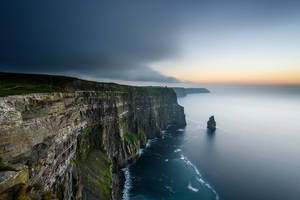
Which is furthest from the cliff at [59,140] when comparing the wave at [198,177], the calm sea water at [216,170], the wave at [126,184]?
the wave at [198,177]

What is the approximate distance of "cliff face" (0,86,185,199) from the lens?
1207 cm

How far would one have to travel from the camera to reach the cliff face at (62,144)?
12070 mm

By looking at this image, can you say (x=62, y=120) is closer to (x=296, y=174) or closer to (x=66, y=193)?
(x=66, y=193)

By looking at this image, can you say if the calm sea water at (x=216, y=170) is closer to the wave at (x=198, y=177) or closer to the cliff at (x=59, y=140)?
the wave at (x=198, y=177)

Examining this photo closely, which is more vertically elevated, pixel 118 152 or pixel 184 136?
pixel 118 152

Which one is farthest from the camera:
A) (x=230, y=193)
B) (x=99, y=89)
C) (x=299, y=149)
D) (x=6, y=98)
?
(x=299, y=149)

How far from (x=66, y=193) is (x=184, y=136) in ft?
316

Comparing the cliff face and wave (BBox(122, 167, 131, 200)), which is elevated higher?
the cliff face

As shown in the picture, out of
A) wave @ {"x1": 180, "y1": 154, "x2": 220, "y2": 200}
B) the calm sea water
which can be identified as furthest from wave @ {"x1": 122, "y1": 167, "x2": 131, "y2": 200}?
wave @ {"x1": 180, "y1": 154, "x2": 220, "y2": 200}

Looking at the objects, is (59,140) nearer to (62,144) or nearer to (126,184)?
(62,144)

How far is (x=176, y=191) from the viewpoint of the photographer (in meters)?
48.2

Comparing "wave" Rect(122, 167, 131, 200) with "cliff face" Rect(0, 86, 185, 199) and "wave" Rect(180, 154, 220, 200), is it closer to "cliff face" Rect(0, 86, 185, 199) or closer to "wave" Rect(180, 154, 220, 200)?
"cliff face" Rect(0, 86, 185, 199)

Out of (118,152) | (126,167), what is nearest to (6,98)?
(118,152)

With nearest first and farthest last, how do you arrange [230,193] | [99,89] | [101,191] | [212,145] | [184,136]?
[101,191], [230,193], [99,89], [212,145], [184,136]
